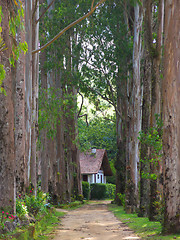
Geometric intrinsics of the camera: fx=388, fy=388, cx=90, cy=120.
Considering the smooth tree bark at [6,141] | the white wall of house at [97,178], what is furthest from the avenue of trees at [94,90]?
the white wall of house at [97,178]

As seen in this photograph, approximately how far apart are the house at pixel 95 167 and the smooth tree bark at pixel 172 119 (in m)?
40.7

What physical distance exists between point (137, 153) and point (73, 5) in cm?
1050

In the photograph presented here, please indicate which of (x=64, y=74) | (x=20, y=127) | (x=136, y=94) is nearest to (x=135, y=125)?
(x=136, y=94)

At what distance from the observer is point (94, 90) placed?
84.2ft

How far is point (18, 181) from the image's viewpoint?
38.7 ft

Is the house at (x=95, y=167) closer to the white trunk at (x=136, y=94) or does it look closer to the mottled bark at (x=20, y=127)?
the white trunk at (x=136, y=94)

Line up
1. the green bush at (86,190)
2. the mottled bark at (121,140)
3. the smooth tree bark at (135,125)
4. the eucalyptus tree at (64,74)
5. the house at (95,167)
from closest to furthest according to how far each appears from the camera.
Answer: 1. the smooth tree bark at (135,125)
2. the eucalyptus tree at (64,74)
3. the mottled bark at (121,140)
4. the green bush at (86,190)
5. the house at (95,167)

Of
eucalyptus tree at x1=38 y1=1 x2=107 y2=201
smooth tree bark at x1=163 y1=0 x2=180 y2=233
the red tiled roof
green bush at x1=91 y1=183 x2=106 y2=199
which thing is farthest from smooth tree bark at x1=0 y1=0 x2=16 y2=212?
the red tiled roof

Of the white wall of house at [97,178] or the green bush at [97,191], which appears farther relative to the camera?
the white wall of house at [97,178]

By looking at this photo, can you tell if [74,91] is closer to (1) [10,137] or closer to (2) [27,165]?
(2) [27,165]

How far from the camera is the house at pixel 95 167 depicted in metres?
51.8

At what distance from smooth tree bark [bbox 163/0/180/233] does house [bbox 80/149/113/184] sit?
40.7m

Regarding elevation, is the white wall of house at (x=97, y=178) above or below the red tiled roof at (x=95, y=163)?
below

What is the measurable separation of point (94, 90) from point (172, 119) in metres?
16.4
